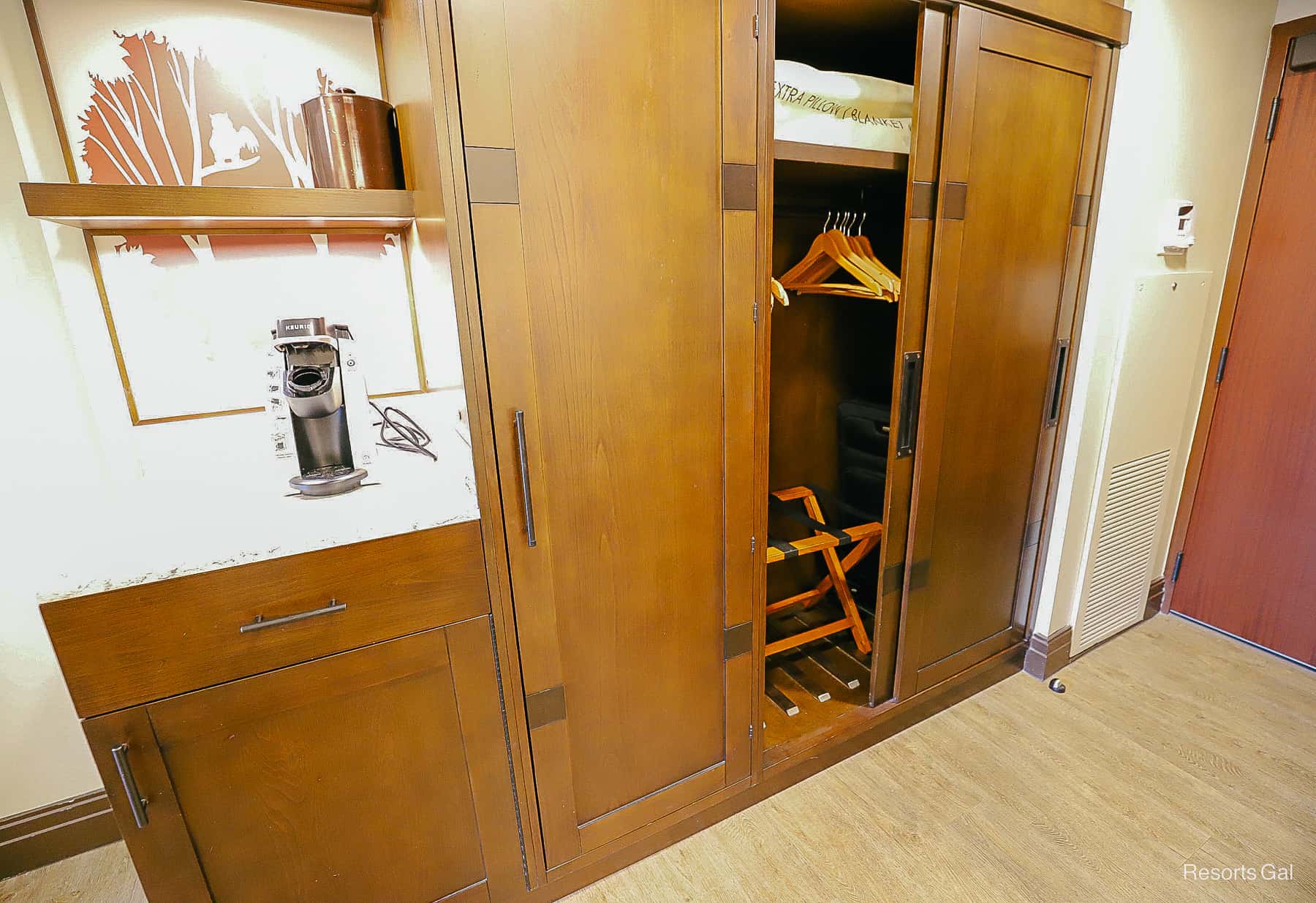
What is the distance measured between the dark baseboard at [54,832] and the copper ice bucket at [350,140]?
176cm

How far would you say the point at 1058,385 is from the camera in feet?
6.28

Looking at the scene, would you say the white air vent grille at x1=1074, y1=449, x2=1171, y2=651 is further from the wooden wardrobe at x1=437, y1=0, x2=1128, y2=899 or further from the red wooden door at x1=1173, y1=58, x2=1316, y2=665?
the wooden wardrobe at x1=437, y1=0, x2=1128, y2=899

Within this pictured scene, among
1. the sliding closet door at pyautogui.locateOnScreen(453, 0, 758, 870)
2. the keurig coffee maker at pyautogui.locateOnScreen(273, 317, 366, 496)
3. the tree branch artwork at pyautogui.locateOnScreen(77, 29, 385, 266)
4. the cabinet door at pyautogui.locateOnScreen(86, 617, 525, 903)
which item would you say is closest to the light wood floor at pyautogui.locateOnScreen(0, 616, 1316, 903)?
the sliding closet door at pyautogui.locateOnScreen(453, 0, 758, 870)

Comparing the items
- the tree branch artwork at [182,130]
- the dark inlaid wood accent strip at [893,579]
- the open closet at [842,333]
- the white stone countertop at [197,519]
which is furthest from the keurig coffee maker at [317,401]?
the dark inlaid wood accent strip at [893,579]

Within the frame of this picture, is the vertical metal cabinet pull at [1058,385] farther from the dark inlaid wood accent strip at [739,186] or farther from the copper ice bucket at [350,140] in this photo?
the copper ice bucket at [350,140]

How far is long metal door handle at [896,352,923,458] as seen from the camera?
63.4 inches

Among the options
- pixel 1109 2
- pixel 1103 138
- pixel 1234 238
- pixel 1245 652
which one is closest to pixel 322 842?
pixel 1103 138

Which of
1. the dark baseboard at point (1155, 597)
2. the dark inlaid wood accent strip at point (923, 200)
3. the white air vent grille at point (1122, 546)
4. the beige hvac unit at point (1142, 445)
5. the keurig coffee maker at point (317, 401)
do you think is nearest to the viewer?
the keurig coffee maker at point (317, 401)

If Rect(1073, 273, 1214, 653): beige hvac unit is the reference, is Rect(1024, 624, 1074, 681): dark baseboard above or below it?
below

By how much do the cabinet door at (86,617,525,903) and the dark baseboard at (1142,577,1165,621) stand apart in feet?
9.04

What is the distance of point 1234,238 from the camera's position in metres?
2.20

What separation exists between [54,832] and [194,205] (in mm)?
1699

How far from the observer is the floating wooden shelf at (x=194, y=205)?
113 centimetres

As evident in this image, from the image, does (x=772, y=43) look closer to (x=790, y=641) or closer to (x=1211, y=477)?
(x=790, y=641)
